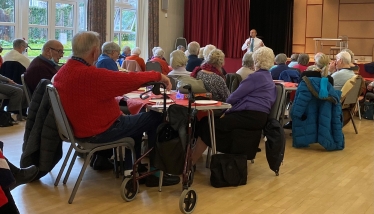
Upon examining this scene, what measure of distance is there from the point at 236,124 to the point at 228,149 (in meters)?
0.24

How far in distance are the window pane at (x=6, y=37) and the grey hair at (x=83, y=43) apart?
5875 millimetres

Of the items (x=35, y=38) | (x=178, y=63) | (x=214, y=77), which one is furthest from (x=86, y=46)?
(x=35, y=38)

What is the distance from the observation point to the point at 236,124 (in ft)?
14.0

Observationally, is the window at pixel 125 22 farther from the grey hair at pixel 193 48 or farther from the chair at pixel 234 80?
the chair at pixel 234 80

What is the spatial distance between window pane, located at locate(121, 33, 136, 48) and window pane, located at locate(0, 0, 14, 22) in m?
2.97

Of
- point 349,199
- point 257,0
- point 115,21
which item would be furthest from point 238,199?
point 257,0

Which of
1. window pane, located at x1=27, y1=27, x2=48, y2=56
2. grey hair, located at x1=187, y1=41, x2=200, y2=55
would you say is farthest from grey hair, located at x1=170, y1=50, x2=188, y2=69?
window pane, located at x1=27, y1=27, x2=48, y2=56

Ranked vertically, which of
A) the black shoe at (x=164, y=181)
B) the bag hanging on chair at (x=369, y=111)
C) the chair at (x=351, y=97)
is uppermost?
the chair at (x=351, y=97)

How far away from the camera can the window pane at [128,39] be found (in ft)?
37.4

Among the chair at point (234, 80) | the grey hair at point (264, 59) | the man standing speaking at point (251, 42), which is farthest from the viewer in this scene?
the man standing speaking at point (251, 42)

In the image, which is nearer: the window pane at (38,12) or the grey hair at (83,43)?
the grey hair at (83,43)

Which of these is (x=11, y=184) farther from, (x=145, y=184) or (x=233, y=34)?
(x=233, y=34)

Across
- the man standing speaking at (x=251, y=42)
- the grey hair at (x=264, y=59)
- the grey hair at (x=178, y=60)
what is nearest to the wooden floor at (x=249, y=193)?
the grey hair at (x=264, y=59)

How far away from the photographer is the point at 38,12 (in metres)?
9.43
